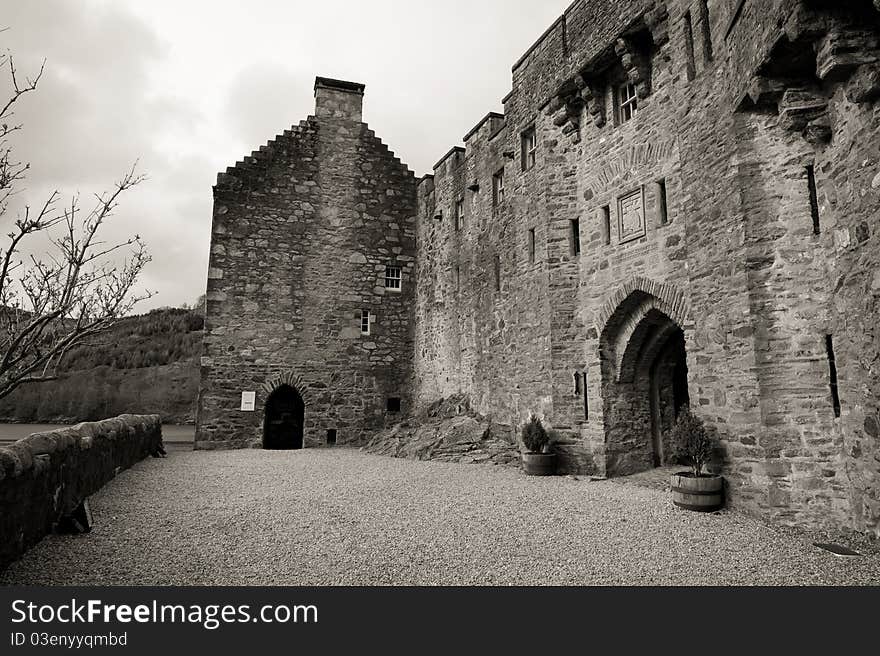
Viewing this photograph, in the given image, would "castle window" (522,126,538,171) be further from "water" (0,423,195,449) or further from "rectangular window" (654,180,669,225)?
"water" (0,423,195,449)

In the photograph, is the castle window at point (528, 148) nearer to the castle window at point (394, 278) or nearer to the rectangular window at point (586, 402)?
the rectangular window at point (586, 402)

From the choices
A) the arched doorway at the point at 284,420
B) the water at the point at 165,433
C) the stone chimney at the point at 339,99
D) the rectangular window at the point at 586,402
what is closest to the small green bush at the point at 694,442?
the rectangular window at the point at 586,402

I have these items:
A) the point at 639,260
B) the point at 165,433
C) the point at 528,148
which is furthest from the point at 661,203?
the point at 165,433

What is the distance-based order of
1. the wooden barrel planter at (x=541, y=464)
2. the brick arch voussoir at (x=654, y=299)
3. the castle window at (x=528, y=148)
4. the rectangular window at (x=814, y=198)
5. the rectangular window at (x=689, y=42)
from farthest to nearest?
1. the castle window at (x=528, y=148)
2. the wooden barrel planter at (x=541, y=464)
3. the brick arch voussoir at (x=654, y=299)
4. the rectangular window at (x=689, y=42)
5. the rectangular window at (x=814, y=198)

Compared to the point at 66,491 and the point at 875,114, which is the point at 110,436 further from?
the point at 875,114

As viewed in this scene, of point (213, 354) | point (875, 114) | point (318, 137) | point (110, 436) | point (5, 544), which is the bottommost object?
point (5, 544)

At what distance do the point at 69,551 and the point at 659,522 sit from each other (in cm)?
636

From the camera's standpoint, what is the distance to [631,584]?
4.35m

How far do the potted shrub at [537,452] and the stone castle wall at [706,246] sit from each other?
37 centimetres

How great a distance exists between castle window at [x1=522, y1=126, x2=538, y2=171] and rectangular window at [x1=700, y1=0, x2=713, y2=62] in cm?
478

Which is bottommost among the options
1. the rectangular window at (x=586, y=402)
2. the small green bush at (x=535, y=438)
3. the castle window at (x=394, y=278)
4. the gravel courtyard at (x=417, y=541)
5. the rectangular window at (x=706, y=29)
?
the gravel courtyard at (x=417, y=541)

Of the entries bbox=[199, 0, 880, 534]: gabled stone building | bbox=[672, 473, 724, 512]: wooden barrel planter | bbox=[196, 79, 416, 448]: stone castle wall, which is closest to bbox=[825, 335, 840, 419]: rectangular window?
bbox=[199, 0, 880, 534]: gabled stone building

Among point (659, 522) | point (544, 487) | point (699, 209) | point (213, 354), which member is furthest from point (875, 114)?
point (213, 354)

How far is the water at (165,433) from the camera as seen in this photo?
17.6m
